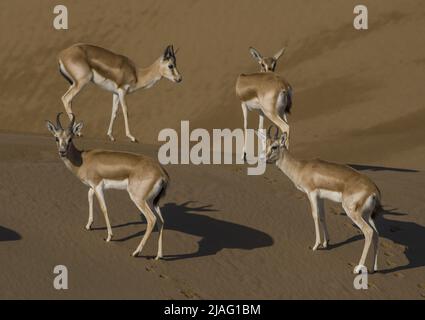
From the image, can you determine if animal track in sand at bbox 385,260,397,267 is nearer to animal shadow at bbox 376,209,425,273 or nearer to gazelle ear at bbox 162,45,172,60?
animal shadow at bbox 376,209,425,273

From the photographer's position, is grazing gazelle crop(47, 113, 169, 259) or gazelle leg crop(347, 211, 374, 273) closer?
grazing gazelle crop(47, 113, 169, 259)

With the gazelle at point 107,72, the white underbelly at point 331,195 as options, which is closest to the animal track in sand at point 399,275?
the white underbelly at point 331,195

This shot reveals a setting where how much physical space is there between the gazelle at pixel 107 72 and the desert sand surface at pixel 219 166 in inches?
46.6

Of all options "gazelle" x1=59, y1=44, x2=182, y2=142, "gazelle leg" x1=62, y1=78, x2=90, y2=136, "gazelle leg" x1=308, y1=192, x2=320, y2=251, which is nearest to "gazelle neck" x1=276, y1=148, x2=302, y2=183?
"gazelle leg" x1=308, y1=192, x2=320, y2=251

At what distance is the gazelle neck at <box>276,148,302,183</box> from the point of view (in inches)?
818

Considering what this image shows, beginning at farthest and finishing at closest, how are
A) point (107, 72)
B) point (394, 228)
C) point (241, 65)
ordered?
point (241, 65) → point (107, 72) → point (394, 228)

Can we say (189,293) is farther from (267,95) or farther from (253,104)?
(253,104)

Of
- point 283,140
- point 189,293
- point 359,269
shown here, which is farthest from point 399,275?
point 189,293

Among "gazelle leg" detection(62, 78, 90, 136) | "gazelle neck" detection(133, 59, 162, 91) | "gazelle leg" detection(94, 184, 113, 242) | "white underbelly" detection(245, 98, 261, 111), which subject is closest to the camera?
"gazelle leg" detection(94, 184, 113, 242)

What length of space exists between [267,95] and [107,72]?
3.73 m

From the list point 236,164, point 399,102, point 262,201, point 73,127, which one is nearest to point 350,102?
point 399,102

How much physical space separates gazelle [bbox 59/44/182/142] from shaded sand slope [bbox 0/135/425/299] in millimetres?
2212

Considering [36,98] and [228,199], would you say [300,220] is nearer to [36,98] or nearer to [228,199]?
[228,199]

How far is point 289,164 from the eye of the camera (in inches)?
826
